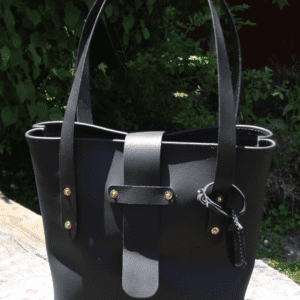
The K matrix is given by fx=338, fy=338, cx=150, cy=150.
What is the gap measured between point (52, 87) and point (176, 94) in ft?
3.43

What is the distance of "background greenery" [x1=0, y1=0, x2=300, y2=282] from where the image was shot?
233 centimetres

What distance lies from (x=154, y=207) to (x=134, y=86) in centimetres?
211

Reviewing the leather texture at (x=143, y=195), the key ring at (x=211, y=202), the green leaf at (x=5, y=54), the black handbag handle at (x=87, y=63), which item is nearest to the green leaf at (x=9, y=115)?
the green leaf at (x=5, y=54)

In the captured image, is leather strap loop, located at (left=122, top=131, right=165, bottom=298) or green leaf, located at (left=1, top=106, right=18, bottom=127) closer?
leather strap loop, located at (left=122, top=131, right=165, bottom=298)

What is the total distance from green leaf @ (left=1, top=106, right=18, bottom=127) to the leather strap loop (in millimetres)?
1693

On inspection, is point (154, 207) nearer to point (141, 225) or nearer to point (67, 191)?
point (141, 225)

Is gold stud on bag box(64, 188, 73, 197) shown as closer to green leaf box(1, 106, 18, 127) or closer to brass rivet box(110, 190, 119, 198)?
brass rivet box(110, 190, 119, 198)

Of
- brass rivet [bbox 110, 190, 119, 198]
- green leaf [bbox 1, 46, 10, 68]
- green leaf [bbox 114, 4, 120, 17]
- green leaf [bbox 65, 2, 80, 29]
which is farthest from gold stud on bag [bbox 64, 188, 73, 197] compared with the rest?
green leaf [bbox 114, 4, 120, 17]

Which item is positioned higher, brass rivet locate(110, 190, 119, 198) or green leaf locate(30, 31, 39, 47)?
green leaf locate(30, 31, 39, 47)

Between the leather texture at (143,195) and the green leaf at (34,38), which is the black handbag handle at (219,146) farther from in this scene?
the green leaf at (34,38)

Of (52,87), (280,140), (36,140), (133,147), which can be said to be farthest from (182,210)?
(280,140)

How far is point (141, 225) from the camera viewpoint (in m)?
0.99

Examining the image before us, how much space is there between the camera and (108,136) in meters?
1.17

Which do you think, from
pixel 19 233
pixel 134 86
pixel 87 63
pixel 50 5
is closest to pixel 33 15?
pixel 50 5
